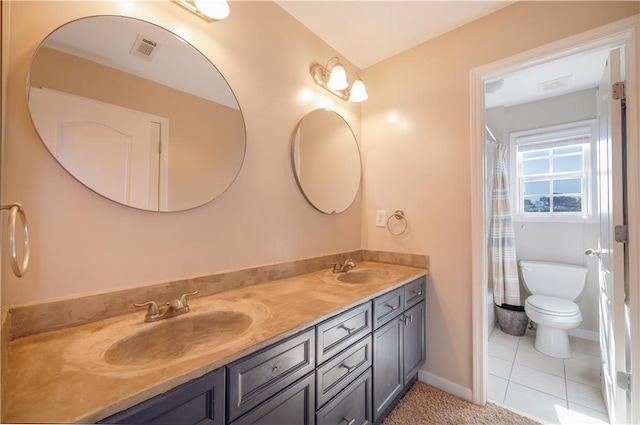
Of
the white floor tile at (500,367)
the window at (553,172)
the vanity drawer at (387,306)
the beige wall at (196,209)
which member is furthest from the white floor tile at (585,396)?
the beige wall at (196,209)

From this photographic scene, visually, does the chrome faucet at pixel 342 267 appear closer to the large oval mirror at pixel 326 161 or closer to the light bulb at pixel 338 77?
the large oval mirror at pixel 326 161

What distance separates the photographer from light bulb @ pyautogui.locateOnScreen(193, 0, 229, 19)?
1.14 m

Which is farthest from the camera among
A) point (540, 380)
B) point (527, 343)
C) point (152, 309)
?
point (527, 343)

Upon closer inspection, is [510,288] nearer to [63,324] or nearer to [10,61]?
[63,324]

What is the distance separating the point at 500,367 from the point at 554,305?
0.73 metres

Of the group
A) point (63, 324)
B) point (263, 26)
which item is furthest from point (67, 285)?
point (263, 26)

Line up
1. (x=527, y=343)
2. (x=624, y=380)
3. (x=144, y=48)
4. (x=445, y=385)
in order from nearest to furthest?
(x=144, y=48), (x=624, y=380), (x=445, y=385), (x=527, y=343)

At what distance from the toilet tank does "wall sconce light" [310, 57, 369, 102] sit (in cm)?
245

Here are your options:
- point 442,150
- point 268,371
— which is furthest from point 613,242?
point 268,371

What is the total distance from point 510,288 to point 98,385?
3.19 meters

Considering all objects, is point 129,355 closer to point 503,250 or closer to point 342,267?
point 342,267

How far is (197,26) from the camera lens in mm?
1211

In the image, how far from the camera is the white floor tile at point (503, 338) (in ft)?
7.85

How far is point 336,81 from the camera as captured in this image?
178 centimetres
